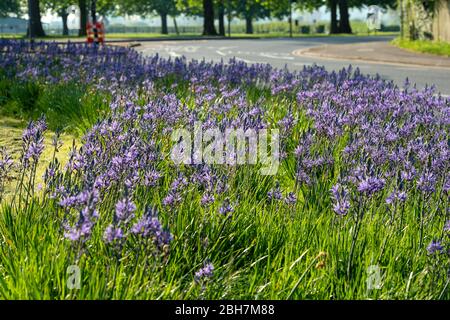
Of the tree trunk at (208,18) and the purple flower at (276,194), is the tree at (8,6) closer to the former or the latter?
the tree trunk at (208,18)

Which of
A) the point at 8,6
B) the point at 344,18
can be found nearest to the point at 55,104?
the point at 344,18

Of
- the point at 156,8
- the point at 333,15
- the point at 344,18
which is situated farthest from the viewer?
the point at 156,8

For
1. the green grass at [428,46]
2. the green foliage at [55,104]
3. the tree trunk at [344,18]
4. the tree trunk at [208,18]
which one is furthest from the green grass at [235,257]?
the tree trunk at [344,18]

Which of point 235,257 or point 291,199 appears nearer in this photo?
point 235,257

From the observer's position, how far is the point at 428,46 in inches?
1043

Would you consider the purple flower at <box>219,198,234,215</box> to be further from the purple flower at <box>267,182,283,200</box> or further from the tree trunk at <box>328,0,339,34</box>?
the tree trunk at <box>328,0,339,34</box>

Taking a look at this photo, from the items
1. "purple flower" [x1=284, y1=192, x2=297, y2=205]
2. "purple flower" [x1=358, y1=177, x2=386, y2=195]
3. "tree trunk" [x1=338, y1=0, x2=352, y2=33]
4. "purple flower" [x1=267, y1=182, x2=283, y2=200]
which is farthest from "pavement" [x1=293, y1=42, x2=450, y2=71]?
"tree trunk" [x1=338, y1=0, x2=352, y2=33]

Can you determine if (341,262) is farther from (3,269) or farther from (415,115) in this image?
(415,115)

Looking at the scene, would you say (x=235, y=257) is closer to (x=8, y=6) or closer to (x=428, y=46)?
(x=428, y=46)

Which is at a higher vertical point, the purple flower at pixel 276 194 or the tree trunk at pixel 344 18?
the tree trunk at pixel 344 18

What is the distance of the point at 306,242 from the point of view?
3.77 meters

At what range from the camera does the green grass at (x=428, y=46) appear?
25.2 metres
